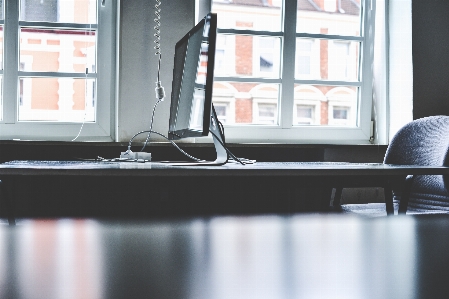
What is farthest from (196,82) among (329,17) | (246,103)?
(329,17)

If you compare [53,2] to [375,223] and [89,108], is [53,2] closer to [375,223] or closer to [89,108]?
[89,108]

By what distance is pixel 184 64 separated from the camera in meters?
1.68

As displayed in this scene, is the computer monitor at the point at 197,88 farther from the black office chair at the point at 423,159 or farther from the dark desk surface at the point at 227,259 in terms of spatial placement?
the dark desk surface at the point at 227,259

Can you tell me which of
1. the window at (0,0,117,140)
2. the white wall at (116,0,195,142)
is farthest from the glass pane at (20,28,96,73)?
the white wall at (116,0,195,142)

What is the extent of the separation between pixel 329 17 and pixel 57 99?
70.6 inches

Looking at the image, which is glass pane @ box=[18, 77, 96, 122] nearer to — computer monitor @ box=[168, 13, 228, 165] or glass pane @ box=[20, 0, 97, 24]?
glass pane @ box=[20, 0, 97, 24]

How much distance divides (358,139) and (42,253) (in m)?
2.95

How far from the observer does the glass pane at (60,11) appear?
266cm

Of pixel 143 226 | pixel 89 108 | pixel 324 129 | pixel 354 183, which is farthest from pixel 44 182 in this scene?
pixel 324 129

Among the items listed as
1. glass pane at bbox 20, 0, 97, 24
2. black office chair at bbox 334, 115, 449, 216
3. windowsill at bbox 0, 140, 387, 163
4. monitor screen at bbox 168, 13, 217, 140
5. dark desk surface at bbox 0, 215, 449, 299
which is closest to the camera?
dark desk surface at bbox 0, 215, 449, 299

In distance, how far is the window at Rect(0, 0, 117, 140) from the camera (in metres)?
2.62

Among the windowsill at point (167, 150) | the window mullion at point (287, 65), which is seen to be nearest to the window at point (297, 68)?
the window mullion at point (287, 65)

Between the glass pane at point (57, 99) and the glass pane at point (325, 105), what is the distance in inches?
50.4

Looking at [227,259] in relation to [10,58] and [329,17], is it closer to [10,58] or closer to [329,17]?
[10,58]
